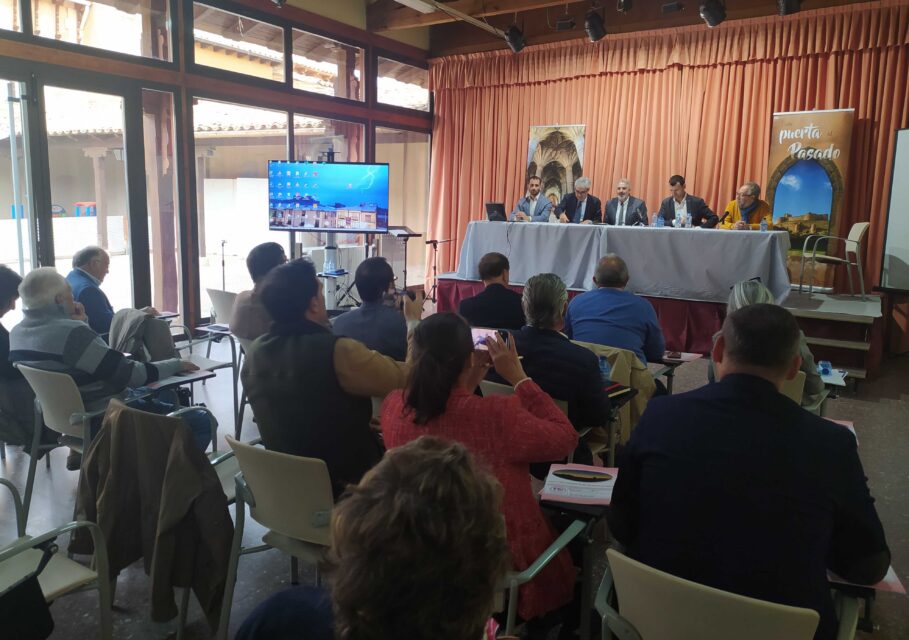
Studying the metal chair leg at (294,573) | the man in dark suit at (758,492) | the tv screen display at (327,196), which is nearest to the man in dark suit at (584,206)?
the tv screen display at (327,196)

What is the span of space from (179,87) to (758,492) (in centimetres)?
642

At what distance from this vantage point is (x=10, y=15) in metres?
5.03

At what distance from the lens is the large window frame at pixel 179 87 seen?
522 centimetres

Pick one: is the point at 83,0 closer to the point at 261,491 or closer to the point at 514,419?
the point at 261,491

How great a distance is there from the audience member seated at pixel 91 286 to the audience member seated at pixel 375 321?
1605 millimetres

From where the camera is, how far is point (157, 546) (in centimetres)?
191

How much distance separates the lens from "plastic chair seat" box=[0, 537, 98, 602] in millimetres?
1626

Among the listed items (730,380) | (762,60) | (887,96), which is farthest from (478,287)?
(730,380)

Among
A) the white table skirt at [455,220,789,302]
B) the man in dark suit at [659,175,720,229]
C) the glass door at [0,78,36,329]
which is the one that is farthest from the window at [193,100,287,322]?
the man in dark suit at [659,175,720,229]

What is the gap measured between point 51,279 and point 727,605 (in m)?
2.81

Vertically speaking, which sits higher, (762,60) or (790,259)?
(762,60)

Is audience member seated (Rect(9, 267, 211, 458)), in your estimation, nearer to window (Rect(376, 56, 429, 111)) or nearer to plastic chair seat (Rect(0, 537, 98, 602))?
plastic chair seat (Rect(0, 537, 98, 602))

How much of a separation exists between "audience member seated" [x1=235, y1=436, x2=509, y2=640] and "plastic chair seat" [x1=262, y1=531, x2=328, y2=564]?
1185 millimetres

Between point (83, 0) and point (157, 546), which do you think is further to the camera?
point (83, 0)
